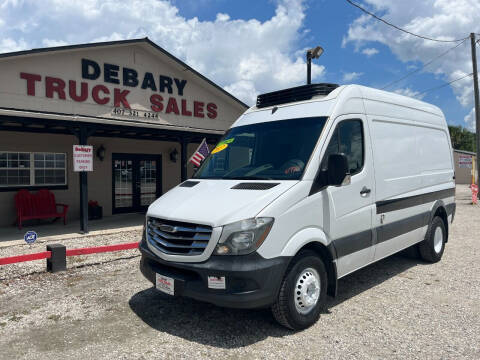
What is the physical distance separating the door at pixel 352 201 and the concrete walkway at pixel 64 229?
7.18 m

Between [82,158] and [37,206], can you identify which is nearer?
[82,158]

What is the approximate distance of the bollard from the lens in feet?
18.3

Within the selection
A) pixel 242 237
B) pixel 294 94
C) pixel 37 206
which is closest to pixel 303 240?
pixel 242 237

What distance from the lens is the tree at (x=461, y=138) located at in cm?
5106

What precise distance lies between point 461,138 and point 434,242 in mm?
56378

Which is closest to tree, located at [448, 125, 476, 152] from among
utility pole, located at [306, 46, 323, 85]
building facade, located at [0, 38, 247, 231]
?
utility pole, located at [306, 46, 323, 85]

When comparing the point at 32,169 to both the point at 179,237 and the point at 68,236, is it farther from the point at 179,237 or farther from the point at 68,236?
the point at 179,237

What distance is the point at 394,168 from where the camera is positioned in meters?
4.96

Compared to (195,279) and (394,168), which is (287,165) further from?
(394,168)

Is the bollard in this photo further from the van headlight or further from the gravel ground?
the van headlight

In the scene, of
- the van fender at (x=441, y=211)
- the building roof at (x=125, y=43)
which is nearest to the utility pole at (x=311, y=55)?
the building roof at (x=125, y=43)

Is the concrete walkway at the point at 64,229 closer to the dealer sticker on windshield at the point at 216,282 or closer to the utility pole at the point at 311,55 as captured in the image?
the dealer sticker on windshield at the point at 216,282

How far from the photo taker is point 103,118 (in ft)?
33.1

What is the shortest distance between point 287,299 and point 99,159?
35.0ft
